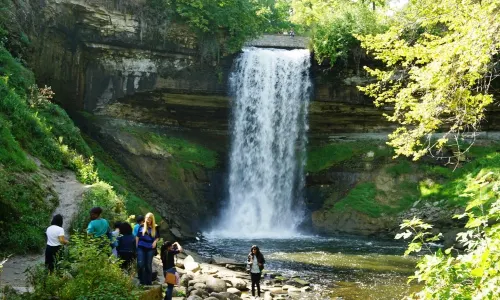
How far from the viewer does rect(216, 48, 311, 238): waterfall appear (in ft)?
86.4

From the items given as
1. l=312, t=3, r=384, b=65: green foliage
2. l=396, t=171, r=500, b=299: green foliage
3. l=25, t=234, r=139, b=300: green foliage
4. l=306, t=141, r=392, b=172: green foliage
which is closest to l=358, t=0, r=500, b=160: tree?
l=396, t=171, r=500, b=299: green foliage

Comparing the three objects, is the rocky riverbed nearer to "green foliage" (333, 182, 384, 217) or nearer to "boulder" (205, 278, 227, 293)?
"boulder" (205, 278, 227, 293)

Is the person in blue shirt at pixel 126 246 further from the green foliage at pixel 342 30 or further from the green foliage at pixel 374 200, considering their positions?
the green foliage at pixel 342 30

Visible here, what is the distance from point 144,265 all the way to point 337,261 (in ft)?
32.4

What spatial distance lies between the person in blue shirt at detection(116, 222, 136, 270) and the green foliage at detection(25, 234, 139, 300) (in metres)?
1.73

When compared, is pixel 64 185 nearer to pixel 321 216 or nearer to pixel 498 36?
pixel 498 36

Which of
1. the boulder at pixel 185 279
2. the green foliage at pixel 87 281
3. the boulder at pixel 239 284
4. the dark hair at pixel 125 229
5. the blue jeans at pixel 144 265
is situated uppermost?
the dark hair at pixel 125 229

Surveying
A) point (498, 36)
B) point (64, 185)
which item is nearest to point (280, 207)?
point (64, 185)

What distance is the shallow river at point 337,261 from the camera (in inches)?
507

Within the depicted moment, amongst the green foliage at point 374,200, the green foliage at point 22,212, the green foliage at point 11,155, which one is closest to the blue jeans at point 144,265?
the green foliage at point 22,212

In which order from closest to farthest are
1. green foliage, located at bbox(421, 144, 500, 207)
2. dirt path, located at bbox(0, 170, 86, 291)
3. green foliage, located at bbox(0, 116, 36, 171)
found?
dirt path, located at bbox(0, 170, 86, 291)
green foliage, located at bbox(0, 116, 36, 171)
green foliage, located at bbox(421, 144, 500, 207)

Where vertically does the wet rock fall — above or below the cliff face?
below

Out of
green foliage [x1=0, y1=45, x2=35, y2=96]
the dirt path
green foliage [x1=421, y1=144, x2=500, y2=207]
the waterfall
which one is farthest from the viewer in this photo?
the waterfall

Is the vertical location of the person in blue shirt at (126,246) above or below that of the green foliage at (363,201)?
above
